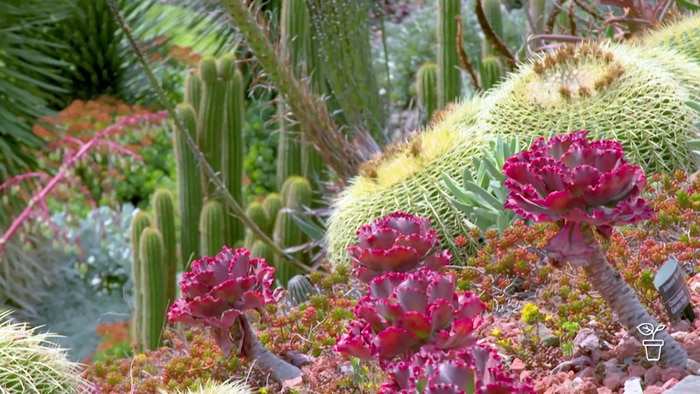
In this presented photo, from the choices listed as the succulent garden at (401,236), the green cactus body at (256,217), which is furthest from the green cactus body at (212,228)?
the green cactus body at (256,217)

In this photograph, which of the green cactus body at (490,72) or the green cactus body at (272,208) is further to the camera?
the green cactus body at (272,208)

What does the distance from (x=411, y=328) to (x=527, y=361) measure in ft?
2.18

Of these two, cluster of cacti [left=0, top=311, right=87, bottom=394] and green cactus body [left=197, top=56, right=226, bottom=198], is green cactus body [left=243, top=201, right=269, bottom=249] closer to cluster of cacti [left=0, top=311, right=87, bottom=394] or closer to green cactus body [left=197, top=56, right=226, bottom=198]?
green cactus body [left=197, top=56, right=226, bottom=198]

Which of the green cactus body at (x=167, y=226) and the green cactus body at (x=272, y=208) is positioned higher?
the green cactus body at (x=167, y=226)

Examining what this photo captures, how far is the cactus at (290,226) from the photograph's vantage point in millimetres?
5707

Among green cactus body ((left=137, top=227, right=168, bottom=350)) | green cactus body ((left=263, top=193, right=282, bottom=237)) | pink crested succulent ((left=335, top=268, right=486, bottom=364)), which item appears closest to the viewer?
pink crested succulent ((left=335, top=268, right=486, bottom=364))

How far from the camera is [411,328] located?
7.51ft

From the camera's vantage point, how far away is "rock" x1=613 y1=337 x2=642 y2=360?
2.69m

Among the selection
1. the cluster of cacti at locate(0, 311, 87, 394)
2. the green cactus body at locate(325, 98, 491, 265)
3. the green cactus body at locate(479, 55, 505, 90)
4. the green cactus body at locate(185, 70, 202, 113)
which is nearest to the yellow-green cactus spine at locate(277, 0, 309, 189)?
the green cactus body at locate(185, 70, 202, 113)

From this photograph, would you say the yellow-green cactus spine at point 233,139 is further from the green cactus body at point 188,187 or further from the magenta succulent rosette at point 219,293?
the magenta succulent rosette at point 219,293

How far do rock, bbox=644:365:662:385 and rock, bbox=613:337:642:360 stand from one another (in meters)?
0.12

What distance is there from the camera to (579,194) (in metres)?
2.39

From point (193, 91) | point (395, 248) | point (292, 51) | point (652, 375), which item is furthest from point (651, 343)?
point (193, 91)

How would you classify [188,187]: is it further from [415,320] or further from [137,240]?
[415,320]
